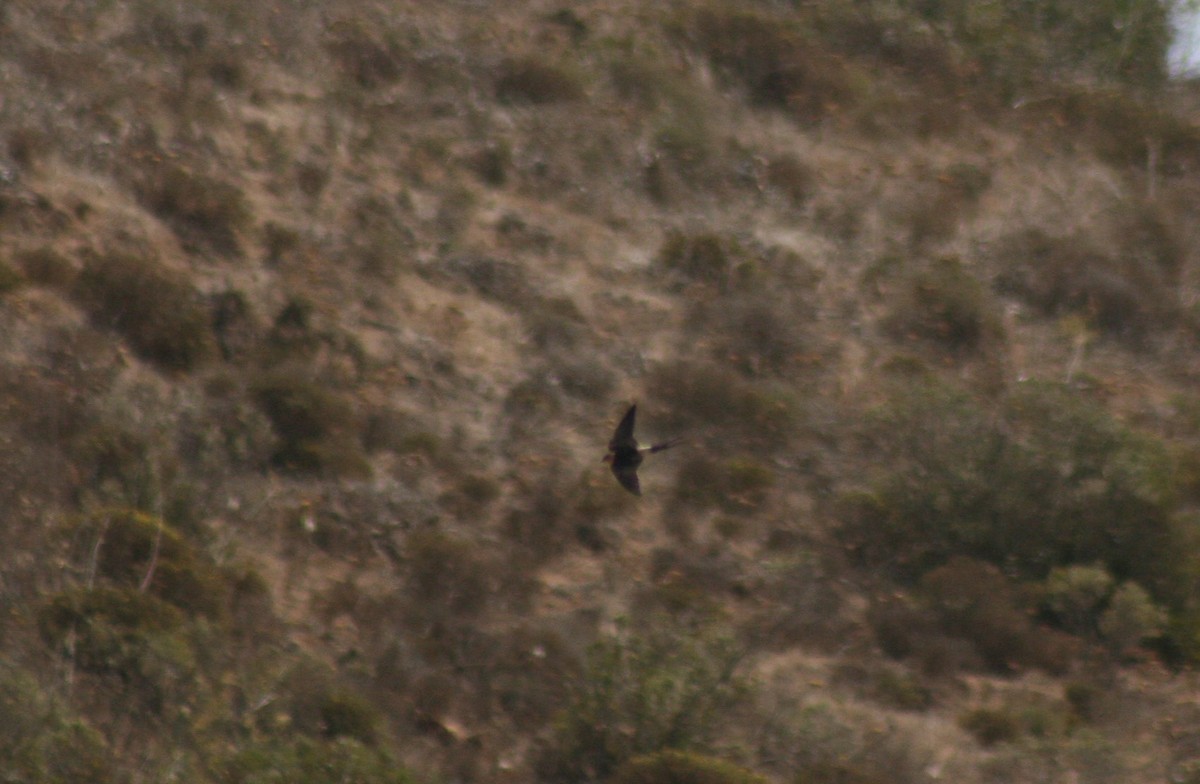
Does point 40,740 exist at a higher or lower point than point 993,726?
higher

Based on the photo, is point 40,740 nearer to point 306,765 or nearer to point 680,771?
point 306,765

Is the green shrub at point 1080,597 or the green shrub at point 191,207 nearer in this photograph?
the green shrub at point 1080,597

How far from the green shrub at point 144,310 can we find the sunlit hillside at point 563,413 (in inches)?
1.7

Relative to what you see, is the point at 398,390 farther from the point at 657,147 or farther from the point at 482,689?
the point at 657,147

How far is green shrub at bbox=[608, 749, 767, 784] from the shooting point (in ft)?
42.3

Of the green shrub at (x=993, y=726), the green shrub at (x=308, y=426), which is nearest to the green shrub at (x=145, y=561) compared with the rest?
the green shrub at (x=308, y=426)

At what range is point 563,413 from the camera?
1898 cm

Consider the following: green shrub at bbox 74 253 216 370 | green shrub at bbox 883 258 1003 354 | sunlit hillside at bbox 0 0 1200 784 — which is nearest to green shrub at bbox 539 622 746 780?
sunlit hillside at bbox 0 0 1200 784

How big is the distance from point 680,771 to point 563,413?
265 inches

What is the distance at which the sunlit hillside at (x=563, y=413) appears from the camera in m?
13.7

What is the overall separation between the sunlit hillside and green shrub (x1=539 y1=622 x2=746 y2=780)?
0.13 ft

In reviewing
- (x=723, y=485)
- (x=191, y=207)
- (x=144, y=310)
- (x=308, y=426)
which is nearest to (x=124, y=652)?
(x=308, y=426)

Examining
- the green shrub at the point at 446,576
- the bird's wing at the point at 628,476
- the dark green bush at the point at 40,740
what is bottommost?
the green shrub at the point at 446,576

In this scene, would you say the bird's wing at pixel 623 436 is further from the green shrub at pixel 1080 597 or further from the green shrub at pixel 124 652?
the green shrub at pixel 1080 597
